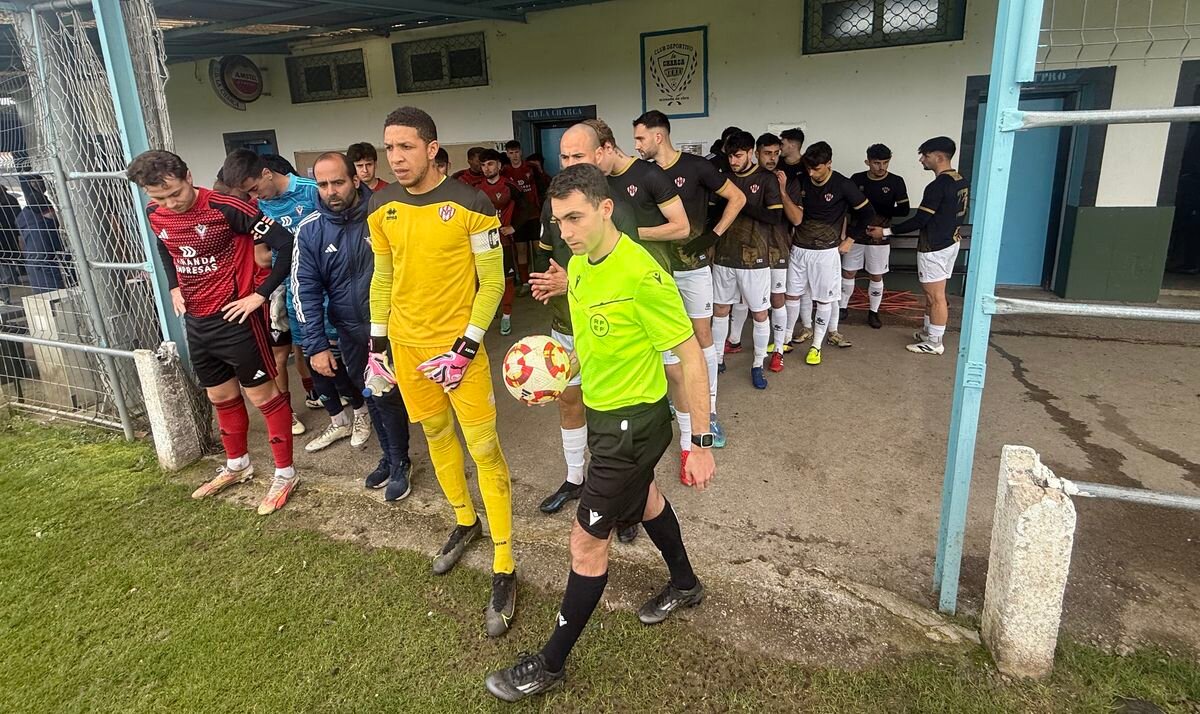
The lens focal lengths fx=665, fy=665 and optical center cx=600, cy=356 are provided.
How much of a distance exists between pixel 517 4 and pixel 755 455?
6331mm

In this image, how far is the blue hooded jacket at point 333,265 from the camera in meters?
3.62

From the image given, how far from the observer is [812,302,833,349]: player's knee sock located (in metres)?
5.84

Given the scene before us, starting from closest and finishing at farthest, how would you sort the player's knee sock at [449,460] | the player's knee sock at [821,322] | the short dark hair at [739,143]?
1. the player's knee sock at [449,460]
2. the short dark hair at [739,143]
3. the player's knee sock at [821,322]

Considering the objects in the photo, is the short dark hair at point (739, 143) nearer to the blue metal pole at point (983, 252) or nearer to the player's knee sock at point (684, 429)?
the player's knee sock at point (684, 429)

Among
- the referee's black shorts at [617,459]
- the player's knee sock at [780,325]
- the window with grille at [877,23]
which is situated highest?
the window with grille at [877,23]

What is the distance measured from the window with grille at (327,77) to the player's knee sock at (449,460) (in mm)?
8543

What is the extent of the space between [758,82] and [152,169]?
640 centimetres

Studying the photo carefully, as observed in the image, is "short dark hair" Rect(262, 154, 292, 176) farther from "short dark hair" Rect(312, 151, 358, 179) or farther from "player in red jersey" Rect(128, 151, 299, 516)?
"short dark hair" Rect(312, 151, 358, 179)

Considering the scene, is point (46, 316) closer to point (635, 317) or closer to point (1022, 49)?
point (635, 317)

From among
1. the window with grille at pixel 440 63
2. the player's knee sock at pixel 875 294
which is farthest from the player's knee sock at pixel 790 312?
the window with grille at pixel 440 63

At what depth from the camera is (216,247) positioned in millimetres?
3705

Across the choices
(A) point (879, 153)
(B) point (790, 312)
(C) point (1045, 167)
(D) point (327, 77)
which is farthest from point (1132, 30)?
(D) point (327, 77)

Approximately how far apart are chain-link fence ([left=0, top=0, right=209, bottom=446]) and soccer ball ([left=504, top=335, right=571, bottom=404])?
2970 millimetres

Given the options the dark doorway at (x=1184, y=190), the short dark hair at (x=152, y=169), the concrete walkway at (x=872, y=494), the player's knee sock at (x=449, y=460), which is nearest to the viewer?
the concrete walkway at (x=872, y=494)
